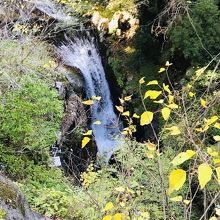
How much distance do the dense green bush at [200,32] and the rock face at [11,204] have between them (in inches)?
283

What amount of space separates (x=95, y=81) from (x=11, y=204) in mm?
9983

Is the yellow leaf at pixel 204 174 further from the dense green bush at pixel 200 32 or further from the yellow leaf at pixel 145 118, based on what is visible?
the dense green bush at pixel 200 32

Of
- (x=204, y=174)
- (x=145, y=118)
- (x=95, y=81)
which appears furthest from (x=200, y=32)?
(x=204, y=174)

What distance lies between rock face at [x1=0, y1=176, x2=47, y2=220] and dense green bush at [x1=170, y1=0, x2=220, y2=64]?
23.6 feet

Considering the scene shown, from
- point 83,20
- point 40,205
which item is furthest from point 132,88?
point 40,205

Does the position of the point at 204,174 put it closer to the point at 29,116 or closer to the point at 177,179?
the point at 177,179

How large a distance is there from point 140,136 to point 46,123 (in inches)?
215

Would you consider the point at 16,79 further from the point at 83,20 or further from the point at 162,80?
the point at 83,20

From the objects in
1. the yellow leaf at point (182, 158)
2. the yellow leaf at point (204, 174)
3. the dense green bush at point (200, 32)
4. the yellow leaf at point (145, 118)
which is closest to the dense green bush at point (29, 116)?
the dense green bush at point (200, 32)

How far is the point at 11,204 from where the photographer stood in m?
3.64

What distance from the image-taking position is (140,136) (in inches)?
480

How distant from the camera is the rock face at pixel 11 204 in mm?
3431

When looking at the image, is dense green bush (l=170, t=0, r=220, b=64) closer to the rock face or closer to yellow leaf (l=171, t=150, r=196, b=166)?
the rock face

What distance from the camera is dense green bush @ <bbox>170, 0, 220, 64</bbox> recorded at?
9742 millimetres
